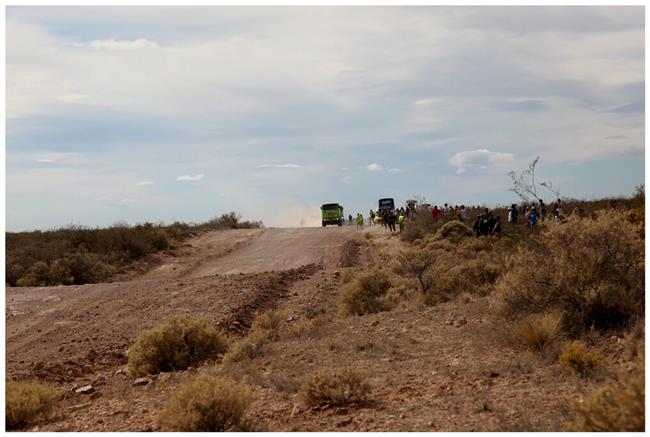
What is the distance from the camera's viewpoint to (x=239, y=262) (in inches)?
1358

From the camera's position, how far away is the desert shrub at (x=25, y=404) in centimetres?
988

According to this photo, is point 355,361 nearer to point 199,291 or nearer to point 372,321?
point 372,321

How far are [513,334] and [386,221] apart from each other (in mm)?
38961

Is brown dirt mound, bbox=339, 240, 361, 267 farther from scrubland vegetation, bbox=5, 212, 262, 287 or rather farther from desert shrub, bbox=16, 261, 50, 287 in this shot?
desert shrub, bbox=16, 261, 50, 287

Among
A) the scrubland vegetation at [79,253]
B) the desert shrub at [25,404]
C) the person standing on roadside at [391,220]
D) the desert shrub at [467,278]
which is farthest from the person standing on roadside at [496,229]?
the desert shrub at [25,404]

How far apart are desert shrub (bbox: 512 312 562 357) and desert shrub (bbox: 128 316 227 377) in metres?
6.19

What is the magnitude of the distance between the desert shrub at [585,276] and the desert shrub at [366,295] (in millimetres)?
5201

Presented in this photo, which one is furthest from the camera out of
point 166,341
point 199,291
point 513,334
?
point 199,291

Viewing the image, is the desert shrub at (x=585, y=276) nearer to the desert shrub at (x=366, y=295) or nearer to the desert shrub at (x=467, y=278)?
the desert shrub at (x=467, y=278)

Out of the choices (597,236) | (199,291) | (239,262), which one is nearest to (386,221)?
(239,262)

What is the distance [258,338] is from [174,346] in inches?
63.6

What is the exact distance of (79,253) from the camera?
3384 centimetres

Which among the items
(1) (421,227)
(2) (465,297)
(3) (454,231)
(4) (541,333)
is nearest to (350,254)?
(3) (454,231)

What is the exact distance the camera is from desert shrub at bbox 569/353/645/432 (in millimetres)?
6066
